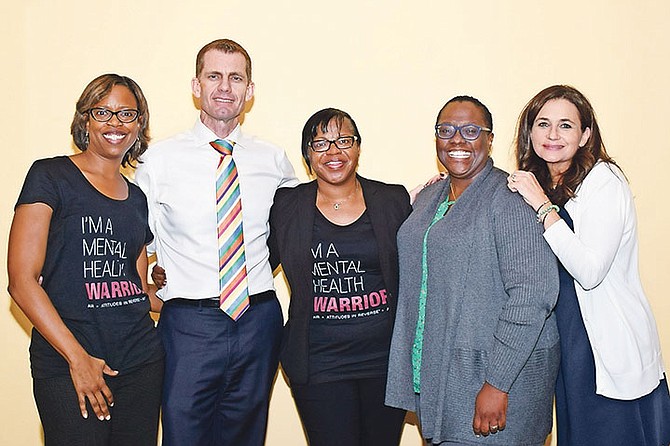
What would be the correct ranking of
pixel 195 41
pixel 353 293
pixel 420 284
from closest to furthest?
pixel 420 284, pixel 353 293, pixel 195 41

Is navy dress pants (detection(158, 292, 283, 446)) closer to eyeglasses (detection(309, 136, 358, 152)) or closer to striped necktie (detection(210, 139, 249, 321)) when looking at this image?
striped necktie (detection(210, 139, 249, 321))

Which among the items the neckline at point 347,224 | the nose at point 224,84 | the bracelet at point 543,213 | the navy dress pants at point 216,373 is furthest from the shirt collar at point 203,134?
the bracelet at point 543,213

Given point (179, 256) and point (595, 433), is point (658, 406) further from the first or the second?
point (179, 256)

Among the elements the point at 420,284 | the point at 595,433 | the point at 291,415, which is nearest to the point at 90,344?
the point at 420,284

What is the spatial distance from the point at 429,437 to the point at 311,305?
66cm

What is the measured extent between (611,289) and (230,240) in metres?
1.41

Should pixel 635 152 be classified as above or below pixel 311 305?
above

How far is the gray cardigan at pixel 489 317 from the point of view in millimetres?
2234

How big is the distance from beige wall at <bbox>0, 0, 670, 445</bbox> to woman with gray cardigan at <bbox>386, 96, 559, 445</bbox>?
108cm

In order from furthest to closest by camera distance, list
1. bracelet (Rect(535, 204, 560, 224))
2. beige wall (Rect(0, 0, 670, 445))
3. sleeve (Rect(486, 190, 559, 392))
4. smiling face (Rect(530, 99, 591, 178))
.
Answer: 1. beige wall (Rect(0, 0, 670, 445))
2. smiling face (Rect(530, 99, 591, 178))
3. bracelet (Rect(535, 204, 560, 224))
4. sleeve (Rect(486, 190, 559, 392))

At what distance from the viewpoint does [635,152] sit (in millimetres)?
3600

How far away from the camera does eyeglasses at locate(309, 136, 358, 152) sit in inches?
111

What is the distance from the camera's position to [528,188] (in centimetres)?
238

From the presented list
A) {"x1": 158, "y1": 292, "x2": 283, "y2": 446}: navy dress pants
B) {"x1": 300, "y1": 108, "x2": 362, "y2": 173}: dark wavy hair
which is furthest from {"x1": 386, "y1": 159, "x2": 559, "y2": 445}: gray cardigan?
{"x1": 158, "y1": 292, "x2": 283, "y2": 446}: navy dress pants
